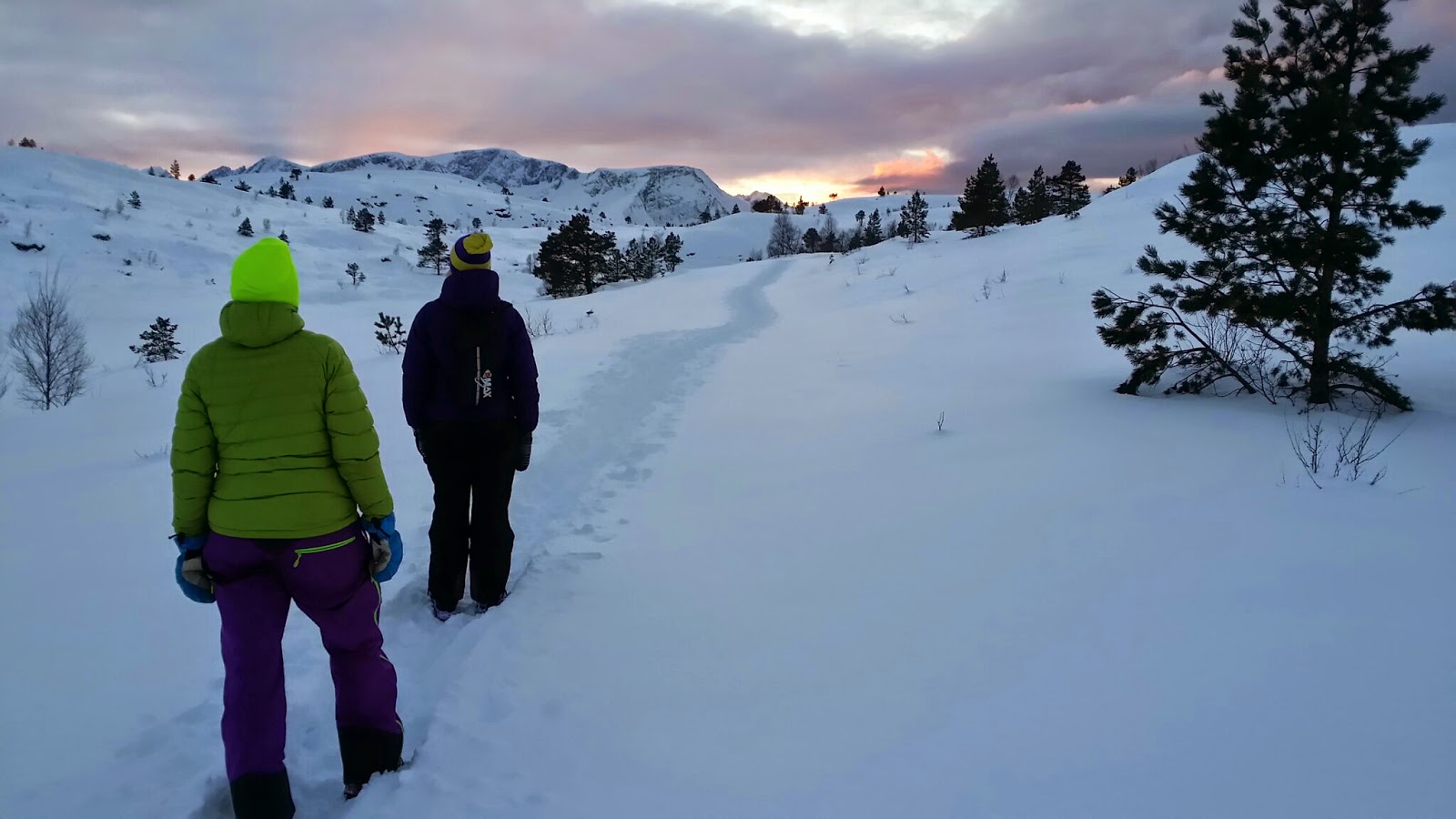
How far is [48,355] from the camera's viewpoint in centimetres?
2142

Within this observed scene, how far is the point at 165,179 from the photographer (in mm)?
54250

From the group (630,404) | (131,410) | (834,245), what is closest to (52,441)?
(131,410)

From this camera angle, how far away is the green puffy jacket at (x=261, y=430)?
224cm

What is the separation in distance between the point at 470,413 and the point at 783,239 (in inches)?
3621

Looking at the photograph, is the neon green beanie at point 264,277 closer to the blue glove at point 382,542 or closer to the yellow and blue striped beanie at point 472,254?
the blue glove at point 382,542

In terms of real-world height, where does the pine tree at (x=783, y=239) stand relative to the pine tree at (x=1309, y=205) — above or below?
above

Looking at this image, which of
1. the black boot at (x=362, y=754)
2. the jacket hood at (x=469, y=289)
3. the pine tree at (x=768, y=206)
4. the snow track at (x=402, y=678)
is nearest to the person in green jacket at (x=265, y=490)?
the black boot at (x=362, y=754)

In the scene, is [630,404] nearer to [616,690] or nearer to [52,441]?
[616,690]

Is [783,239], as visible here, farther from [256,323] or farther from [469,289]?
[256,323]

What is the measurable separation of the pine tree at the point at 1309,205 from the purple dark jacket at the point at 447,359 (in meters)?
7.04

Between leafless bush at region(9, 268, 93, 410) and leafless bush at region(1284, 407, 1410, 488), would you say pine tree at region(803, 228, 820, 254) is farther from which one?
leafless bush at region(1284, 407, 1410, 488)

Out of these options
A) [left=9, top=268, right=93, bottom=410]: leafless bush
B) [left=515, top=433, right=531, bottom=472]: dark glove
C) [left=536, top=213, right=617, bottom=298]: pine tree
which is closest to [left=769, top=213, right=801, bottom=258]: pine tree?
[left=536, top=213, right=617, bottom=298]: pine tree

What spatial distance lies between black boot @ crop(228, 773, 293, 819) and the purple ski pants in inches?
0.9

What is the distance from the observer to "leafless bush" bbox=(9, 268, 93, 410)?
69.7 feet
